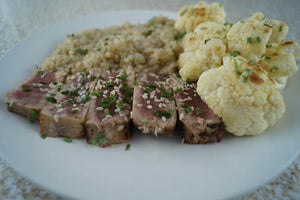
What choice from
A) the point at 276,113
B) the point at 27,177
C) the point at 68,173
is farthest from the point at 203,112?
the point at 27,177

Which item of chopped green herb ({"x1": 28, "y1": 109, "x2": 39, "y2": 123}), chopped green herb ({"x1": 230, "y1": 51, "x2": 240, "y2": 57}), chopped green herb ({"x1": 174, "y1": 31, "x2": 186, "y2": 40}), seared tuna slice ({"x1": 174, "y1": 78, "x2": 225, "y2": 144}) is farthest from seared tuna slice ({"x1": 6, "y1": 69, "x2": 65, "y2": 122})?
chopped green herb ({"x1": 230, "y1": 51, "x2": 240, "y2": 57})

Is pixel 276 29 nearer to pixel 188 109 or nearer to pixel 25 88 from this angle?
pixel 188 109

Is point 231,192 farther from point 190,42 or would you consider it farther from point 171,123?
point 190,42

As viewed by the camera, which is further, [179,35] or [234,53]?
[179,35]

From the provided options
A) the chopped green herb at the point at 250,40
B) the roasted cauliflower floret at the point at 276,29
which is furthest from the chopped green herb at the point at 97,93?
the roasted cauliflower floret at the point at 276,29

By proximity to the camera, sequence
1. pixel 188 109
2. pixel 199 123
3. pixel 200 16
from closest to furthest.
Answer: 1. pixel 199 123
2. pixel 188 109
3. pixel 200 16

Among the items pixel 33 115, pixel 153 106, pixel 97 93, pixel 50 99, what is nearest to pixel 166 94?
pixel 153 106

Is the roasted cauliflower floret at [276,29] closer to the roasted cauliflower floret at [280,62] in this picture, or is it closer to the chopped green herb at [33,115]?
the roasted cauliflower floret at [280,62]
